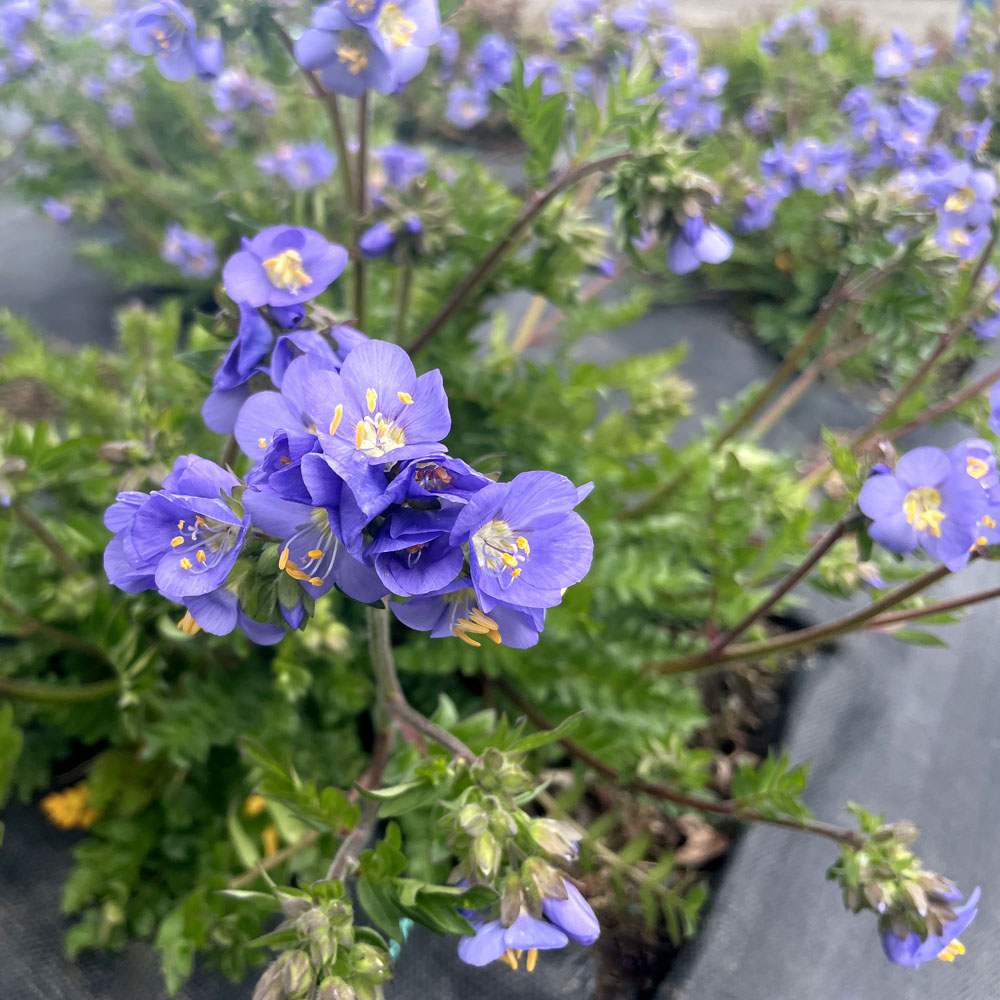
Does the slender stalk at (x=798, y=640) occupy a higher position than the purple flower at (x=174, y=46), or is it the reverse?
the purple flower at (x=174, y=46)

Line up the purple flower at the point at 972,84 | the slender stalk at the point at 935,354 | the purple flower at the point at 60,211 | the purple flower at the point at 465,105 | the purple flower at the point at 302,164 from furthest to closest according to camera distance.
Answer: the purple flower at the point at 465,105, the purple flower at the point at 60,211, the purple flower at the point at 302,164, the purple flower at the point at 972,84, the slender stalk at the point at 935,354

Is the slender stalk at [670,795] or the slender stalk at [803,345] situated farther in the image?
the slender stalk at [803,345]

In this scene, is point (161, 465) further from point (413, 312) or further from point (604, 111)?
point (604, 111)

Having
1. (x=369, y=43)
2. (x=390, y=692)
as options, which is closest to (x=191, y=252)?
(x=369, y=43)

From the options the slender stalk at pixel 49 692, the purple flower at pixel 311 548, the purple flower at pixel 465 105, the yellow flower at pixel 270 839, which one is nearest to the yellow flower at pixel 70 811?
the slender stalk at pixel 49 692

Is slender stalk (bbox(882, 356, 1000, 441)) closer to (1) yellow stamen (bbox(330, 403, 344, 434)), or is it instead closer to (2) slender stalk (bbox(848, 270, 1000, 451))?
(2) slender stalk (bbox(848, 270, 1000, 451))

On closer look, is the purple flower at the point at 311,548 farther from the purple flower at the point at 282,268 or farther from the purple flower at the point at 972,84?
the purple flower at the point at 972,84

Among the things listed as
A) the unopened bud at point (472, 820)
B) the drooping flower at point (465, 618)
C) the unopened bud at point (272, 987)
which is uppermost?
the drooping flower at point (465, 618)
